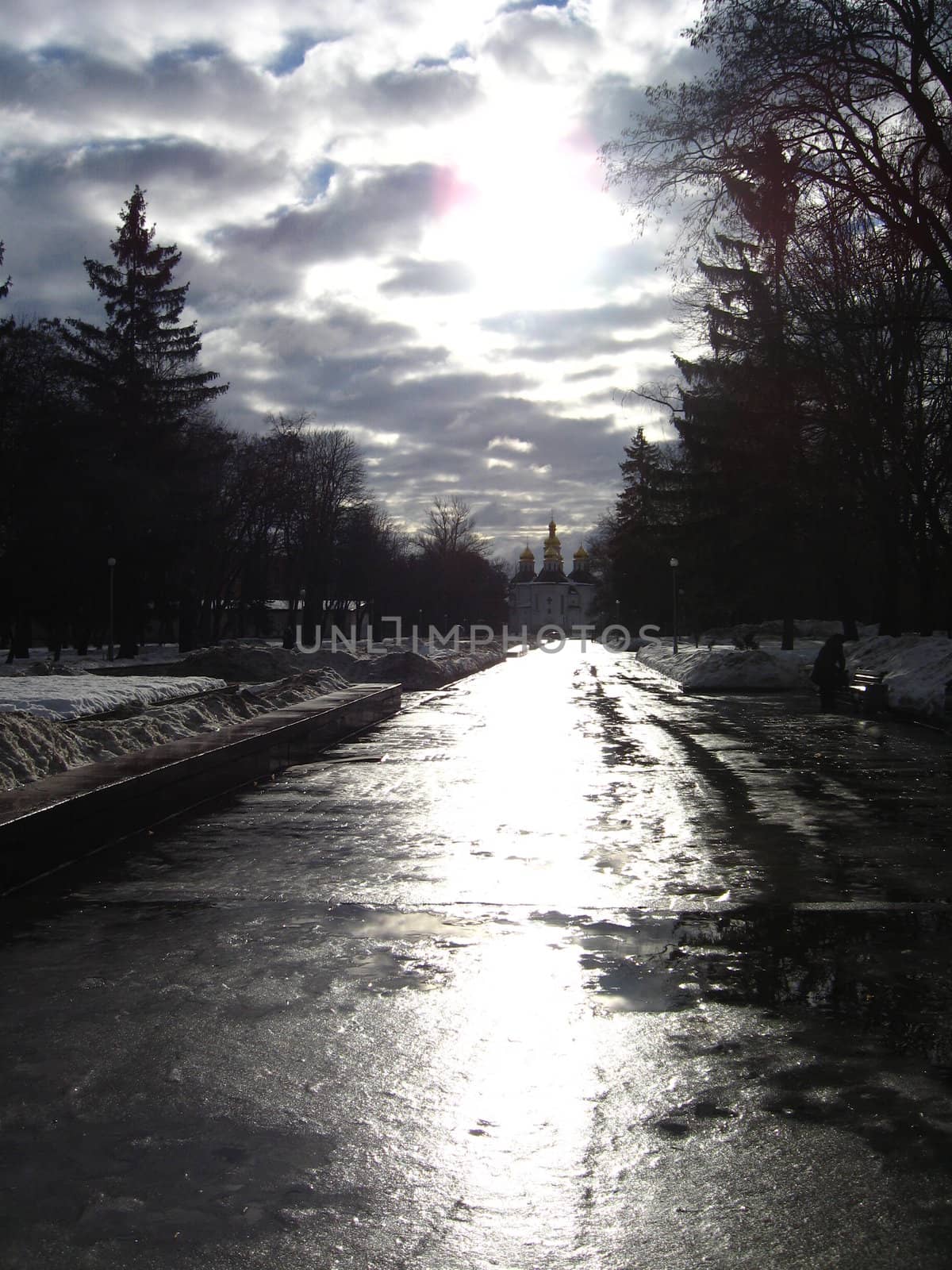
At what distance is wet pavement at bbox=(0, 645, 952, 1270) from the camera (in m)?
3.20

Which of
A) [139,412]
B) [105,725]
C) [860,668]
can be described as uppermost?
[139,412]

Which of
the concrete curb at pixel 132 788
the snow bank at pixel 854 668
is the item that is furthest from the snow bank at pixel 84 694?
the snow bank at pixel 854 668

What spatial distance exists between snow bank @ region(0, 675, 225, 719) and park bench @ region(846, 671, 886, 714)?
11.7 m

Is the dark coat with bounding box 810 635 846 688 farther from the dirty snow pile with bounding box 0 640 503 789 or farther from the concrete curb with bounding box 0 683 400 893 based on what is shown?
the concrete curb with bounding box 0 683 400 893

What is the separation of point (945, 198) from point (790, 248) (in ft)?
24.1

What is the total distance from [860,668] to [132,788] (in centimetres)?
2288

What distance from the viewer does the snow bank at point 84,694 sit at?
14664 mm

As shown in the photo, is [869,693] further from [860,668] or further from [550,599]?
[550,599]

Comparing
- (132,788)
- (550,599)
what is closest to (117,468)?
(132,788)

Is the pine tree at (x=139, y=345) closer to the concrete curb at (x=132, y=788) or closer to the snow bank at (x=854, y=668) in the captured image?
the snow bank at (x=854, y=668)

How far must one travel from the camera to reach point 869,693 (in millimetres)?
22000

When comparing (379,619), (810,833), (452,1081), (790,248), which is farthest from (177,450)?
(379,619)

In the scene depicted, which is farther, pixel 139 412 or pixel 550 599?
pixel 550 599

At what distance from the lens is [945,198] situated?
61.9ft
